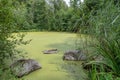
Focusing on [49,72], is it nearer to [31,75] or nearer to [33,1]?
[31,75]

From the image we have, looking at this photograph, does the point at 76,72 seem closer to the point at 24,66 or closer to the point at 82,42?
the point at 82,42

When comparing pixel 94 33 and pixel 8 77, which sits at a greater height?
pixel 94 33

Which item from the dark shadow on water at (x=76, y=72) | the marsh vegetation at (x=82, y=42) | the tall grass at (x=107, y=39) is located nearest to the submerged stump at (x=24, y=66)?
the marsh vegetation at (x=82, y=42)

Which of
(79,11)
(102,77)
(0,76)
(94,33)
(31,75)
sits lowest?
(31,75)

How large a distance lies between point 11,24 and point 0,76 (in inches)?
50.7

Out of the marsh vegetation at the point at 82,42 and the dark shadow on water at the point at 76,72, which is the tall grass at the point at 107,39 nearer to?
the marsh vegetation at the point at 82,42

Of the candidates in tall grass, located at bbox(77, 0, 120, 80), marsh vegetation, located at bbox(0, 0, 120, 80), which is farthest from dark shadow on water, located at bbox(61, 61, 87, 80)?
tall grass, located at bbox(77, 0, 120, 80)

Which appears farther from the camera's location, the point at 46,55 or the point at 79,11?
the point at 46,55

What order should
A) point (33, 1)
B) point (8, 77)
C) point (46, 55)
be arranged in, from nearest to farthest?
1. point (8, 77)
2. point (46, 55)
3. point (33, 1)

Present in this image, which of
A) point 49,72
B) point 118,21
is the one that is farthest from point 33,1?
→ point 118,21

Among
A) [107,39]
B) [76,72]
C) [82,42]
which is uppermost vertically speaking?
[107,39]

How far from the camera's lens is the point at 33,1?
18.2 meters

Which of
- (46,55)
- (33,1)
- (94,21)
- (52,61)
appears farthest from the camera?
(33,1)

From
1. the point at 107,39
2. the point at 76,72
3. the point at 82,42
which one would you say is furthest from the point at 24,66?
the point at 107,39
